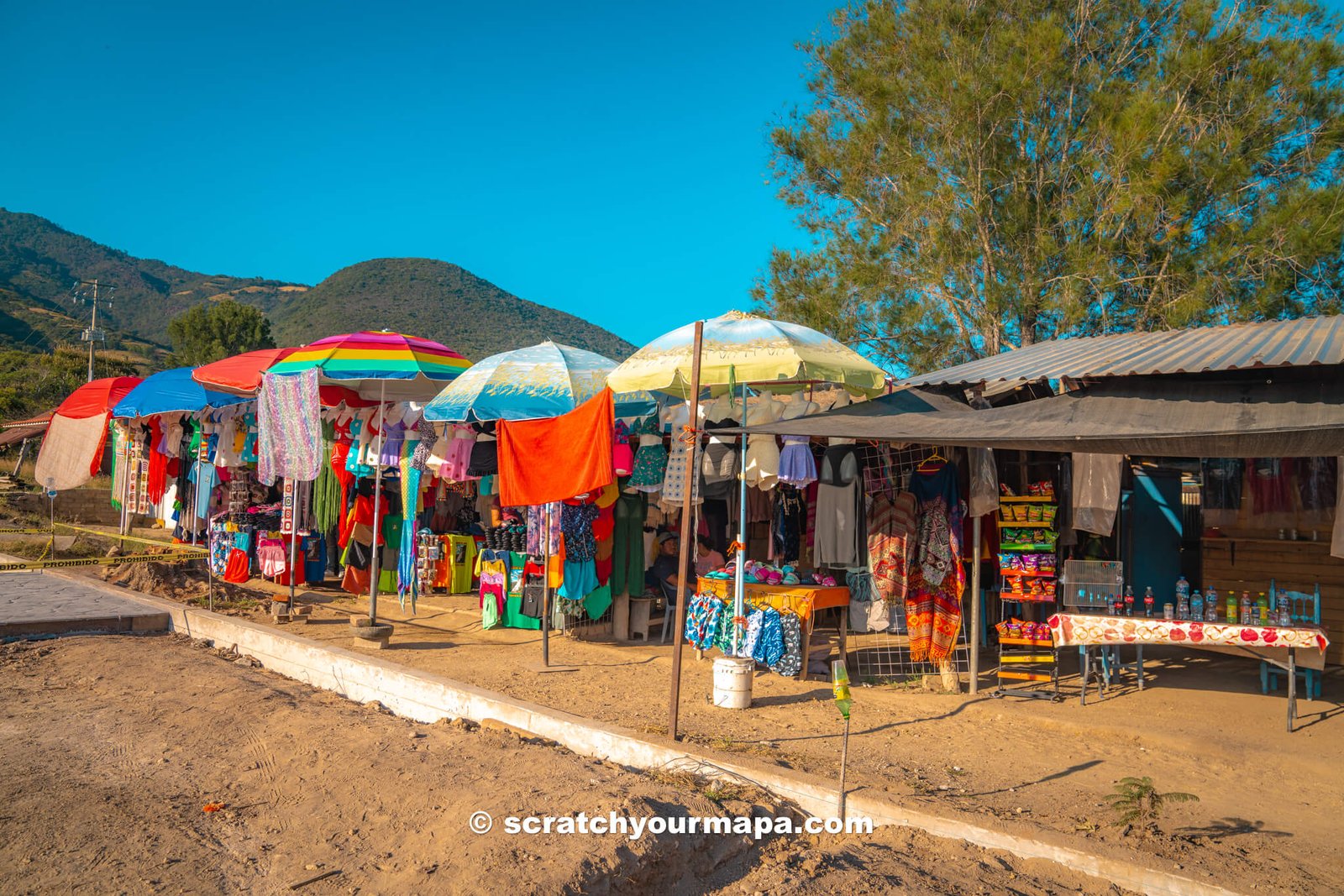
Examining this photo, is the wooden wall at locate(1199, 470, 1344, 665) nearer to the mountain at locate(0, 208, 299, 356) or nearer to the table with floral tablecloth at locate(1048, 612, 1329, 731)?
the table with floral tablecloth at locate(1048, 612, 1329, 731)

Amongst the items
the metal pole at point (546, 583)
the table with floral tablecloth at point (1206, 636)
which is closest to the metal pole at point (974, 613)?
the table with floral tablecloth at point (1206, 636)

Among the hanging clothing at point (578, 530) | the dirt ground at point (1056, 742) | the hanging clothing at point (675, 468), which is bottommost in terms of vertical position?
the dirt ground at point (1056, 742)

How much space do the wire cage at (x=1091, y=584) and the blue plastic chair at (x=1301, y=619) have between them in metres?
1.13

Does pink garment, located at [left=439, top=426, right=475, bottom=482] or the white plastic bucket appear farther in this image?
pink garment, located at [left=439, top=426, right=475, bottom=482]

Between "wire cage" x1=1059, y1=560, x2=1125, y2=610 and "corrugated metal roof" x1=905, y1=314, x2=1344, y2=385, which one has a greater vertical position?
"corrugated metal roof" x1=905, y1=314, x2=1344, y2=385

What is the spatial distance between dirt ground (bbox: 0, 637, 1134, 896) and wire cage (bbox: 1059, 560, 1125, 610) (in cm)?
344

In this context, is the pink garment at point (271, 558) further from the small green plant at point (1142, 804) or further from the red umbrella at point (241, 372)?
the small green plant at point (1142, 804)

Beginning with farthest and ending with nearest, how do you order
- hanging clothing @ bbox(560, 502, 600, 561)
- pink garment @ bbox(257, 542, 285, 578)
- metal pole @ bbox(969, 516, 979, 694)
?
1. pink garment @ bbox(257, 542, 285, 578)
2. hanging clothing @ bbox(560, 502, 600, 561)
3. metal pole @ bbox(969, 516, 979, 694)

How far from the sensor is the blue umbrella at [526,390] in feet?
26.1

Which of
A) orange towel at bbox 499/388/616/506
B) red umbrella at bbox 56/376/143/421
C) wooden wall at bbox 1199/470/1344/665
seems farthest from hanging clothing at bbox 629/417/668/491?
red umbrella at bbox 56/376/143/421

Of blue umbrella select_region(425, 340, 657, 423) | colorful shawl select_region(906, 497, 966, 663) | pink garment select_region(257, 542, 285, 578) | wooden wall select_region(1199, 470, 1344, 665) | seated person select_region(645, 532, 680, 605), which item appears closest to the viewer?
colorful shawl select_region(906, 497, 966, 663)

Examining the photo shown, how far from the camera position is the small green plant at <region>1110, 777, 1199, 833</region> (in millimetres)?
4156

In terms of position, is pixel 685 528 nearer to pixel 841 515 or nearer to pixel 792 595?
pixel 792 595

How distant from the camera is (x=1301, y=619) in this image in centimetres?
656
